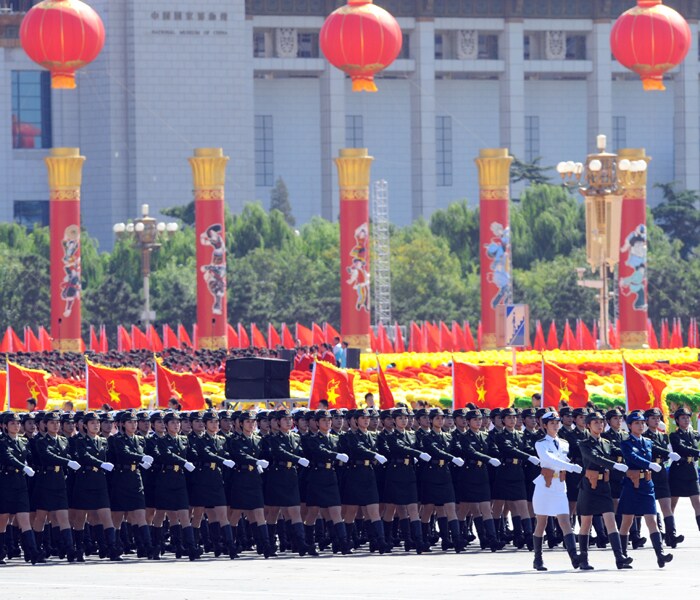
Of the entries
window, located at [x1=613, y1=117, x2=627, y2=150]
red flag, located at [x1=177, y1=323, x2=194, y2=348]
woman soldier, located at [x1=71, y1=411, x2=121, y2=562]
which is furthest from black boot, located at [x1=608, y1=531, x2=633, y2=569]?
window, located at [x1=613, y1=117, x2=627, y2=150]

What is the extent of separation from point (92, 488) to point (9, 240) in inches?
1921

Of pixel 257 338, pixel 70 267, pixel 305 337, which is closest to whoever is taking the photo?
pixel 305 337

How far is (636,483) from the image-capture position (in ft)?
62.6

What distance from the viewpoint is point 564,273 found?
64938mm

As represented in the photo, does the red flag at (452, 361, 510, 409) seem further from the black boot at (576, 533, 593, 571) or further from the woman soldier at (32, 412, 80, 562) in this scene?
the black boot at (576, 533, 593, 571)

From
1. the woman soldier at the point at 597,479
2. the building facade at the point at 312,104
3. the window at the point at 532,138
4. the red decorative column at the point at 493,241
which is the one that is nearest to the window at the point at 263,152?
the building facade at the point at 312,104

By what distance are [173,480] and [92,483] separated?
75 cm

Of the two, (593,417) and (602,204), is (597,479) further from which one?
(602,204)

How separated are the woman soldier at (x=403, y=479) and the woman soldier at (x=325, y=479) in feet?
1.59

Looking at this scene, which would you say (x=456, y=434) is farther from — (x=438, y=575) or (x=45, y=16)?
(x=45, y=16)

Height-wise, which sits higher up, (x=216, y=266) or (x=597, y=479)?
(x=216, y=266)

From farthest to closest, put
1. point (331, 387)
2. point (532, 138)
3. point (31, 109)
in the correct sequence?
point (532, 138)
point (31, 109)
point (331, 387)

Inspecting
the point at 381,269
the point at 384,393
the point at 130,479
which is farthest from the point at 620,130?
the point at 130,479

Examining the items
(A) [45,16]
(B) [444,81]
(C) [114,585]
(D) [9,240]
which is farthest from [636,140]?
(C) [114,585]
